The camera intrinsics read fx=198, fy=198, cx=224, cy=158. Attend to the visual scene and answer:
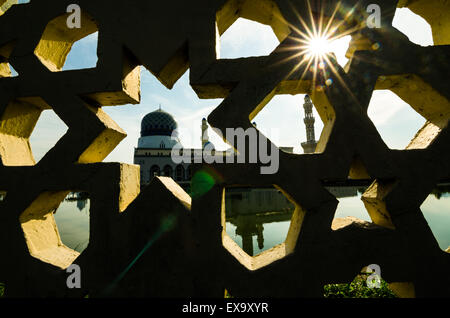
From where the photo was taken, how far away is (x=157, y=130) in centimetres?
2725

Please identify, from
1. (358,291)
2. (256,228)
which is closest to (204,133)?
(256,228)

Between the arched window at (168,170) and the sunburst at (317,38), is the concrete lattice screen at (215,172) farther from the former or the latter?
the arched window at (168,170)

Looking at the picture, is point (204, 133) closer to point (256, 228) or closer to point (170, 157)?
point (170, 157)

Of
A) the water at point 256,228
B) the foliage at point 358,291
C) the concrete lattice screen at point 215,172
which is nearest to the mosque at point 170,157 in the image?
the water at point 256,228

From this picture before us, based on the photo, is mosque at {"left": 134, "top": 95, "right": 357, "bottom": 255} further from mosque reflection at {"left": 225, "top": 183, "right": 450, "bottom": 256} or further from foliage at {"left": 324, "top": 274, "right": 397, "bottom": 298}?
foliage at {"left": 324, "top": 274, "right": 397, "bottom": 298}

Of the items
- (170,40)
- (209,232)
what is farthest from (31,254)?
(170,40)

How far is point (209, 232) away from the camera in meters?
1.48

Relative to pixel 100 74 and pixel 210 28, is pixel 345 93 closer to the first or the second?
pixel 210 28

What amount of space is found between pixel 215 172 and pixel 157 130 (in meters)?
27.7

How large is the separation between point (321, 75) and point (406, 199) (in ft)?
3.71

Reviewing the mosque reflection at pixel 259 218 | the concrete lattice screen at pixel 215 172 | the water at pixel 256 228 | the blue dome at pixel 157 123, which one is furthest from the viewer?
the blue dome at pixel 157 123

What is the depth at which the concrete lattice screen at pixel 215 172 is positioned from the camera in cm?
146

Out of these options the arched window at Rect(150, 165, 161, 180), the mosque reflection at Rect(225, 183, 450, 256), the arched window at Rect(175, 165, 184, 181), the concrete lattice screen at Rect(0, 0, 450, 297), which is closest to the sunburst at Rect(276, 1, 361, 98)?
the concrete lattice screen at Rect(0, 0, 450, 297)

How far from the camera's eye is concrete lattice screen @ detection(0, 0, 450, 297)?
146cm
